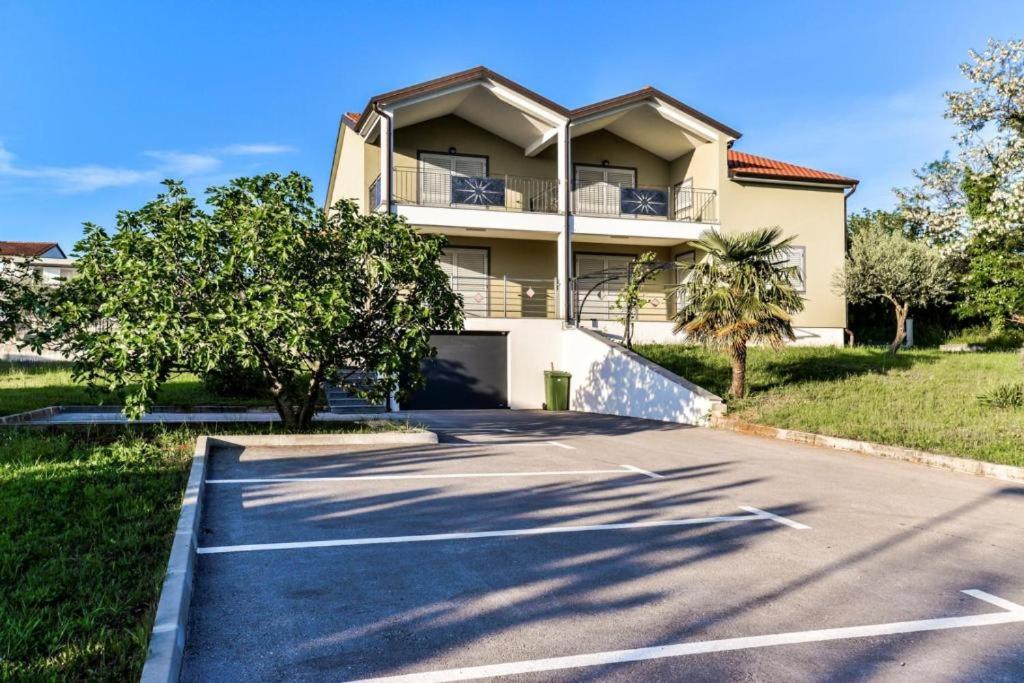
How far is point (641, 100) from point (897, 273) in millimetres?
9279

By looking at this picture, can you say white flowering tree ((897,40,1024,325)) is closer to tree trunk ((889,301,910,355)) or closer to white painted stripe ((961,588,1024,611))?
tree trunk ((889,301,910,355))

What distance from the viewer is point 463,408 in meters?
20.3

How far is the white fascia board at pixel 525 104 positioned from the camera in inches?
800

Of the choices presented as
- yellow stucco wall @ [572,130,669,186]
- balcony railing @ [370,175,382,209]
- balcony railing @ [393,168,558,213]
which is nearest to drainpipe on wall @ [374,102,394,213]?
balcony railing @ [370,175,382,209]

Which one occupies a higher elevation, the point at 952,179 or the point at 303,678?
the point at 952,179

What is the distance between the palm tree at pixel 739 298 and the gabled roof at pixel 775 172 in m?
8.61

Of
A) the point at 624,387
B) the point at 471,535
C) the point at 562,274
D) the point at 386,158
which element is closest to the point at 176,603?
the point at 471,535

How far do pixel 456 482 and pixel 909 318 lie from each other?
75.9 feet

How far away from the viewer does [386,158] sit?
61.9 ft

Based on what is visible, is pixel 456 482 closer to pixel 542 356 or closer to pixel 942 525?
pixel 942 525

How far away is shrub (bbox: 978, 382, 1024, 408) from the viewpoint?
12.4m

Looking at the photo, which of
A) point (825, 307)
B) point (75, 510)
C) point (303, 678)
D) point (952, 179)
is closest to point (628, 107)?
point (825, 307)

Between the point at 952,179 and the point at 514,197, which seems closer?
the point at 514,197

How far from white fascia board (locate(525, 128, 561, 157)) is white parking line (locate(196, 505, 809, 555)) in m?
16.6
